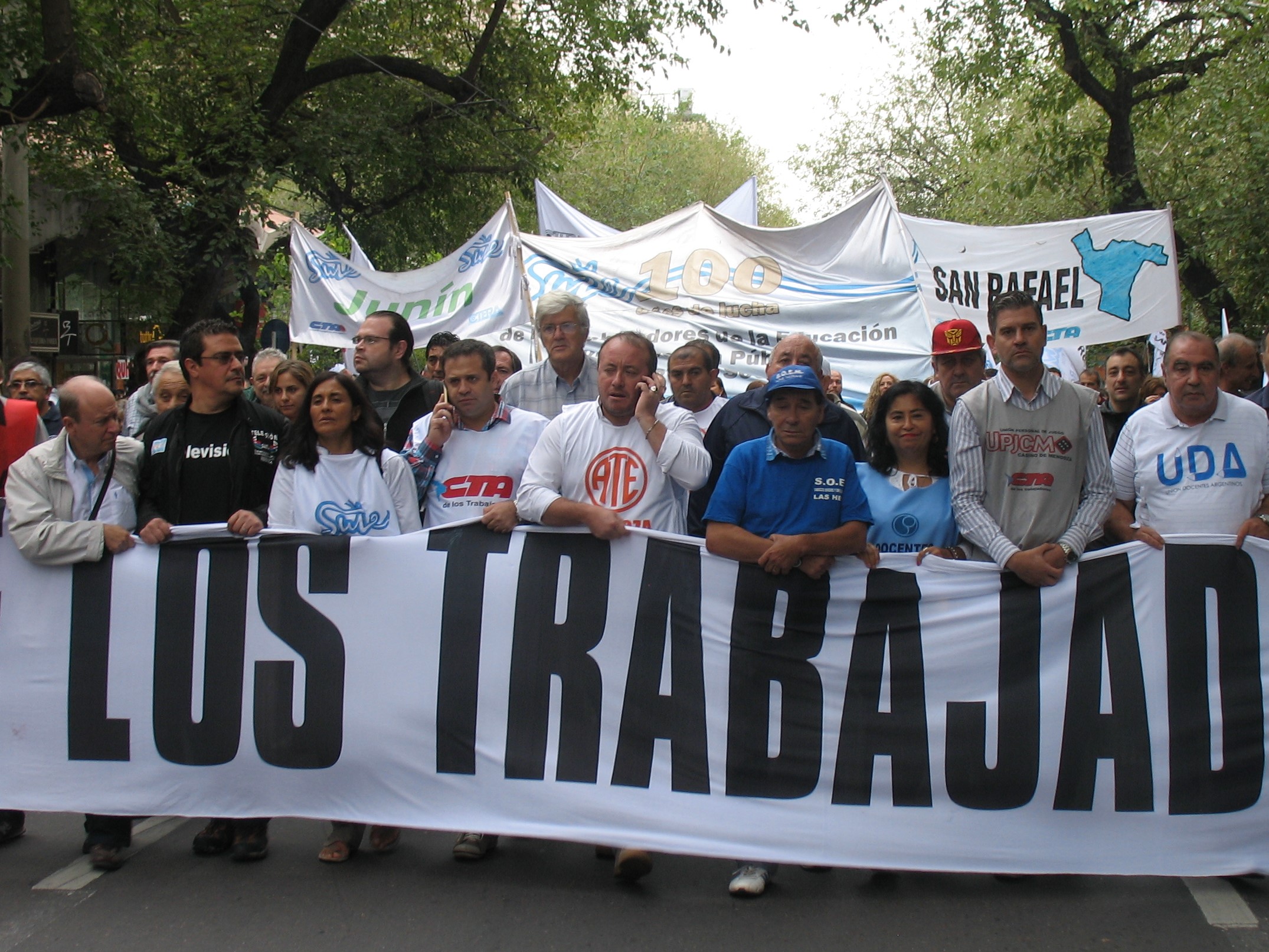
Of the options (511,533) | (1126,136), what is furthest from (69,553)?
(1126,136)

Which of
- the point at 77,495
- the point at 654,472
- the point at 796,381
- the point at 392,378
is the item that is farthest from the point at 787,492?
the point at 77,495

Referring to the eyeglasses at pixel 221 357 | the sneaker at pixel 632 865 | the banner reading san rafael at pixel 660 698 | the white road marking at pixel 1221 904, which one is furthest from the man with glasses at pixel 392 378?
the white road marking at pixel 1221 904

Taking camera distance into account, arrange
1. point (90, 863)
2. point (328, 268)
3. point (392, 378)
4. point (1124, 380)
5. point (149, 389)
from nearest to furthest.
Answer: point (90, 863) → point (392, 378) → point (1124, 380) → point (149, 389) → point (328, 268)

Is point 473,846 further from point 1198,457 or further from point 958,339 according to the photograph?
point 1198,457

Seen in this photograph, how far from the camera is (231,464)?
197 inches

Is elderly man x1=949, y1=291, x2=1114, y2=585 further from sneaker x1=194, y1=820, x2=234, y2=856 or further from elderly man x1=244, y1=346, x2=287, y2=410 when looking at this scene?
elderly man x1=244, y1=346, x2=287, y2=410

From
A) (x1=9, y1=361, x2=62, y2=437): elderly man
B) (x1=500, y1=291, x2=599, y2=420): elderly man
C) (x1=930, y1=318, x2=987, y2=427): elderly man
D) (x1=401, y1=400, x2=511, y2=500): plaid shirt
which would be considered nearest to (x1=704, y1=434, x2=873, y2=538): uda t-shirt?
(x1=401, y1=400, x2=511, y2=500): plaid shirt

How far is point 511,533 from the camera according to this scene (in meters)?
4.81

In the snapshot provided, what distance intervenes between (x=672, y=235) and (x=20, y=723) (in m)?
6.23

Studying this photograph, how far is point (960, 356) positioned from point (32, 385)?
5.52m

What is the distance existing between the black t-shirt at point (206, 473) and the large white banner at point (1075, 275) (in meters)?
5.31

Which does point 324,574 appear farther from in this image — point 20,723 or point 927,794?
point 927,794

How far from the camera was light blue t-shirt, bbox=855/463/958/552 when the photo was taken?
4.88 metres

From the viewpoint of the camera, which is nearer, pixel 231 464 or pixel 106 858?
pixel 106 858
